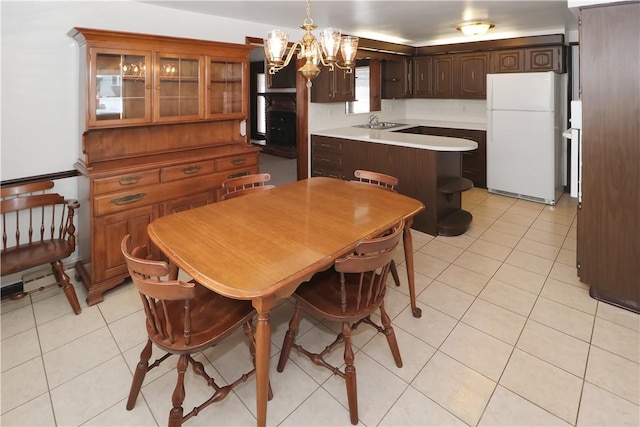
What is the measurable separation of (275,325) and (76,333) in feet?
4.10

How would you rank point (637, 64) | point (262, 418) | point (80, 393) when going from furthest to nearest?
1. point (637, 64)
2. point (80, 393)
3. point (262, 418)

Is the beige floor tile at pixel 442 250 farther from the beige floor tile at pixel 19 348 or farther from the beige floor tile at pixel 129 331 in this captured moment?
the beige floor tile at pixel 19 348

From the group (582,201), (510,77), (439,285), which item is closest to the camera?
(582,201)

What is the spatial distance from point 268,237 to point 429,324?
4.14 ft

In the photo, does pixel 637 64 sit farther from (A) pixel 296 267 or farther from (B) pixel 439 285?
(A) pixel 296 267

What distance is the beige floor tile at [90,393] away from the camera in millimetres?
1695

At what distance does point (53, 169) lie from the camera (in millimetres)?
2896

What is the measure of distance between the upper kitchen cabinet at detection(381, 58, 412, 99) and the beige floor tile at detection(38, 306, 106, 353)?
5080 millimetres

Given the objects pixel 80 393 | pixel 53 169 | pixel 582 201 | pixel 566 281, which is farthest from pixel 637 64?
pixel 53 169

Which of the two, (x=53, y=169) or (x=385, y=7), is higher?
(x=385, y=7)

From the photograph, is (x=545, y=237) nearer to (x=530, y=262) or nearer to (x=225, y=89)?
(x=530, y=262)

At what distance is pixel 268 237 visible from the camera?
A: 5.81 ft

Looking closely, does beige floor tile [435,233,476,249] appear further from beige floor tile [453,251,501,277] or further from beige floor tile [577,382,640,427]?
beige floor tile [577,382,640,427]

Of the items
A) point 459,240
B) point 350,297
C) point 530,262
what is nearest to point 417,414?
point 350,297
